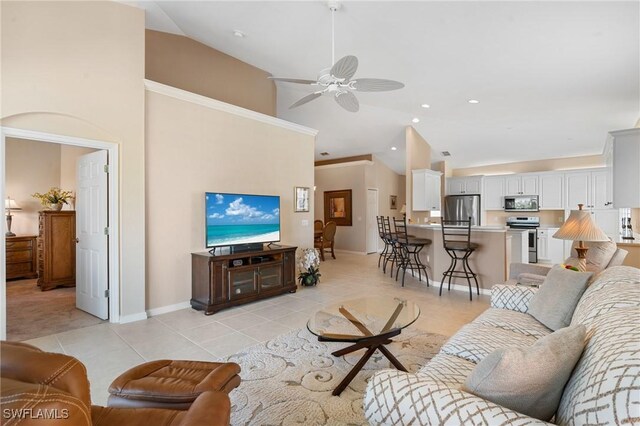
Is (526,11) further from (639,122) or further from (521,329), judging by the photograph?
(639,122)

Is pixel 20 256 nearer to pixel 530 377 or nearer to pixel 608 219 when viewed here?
pixel 530 377

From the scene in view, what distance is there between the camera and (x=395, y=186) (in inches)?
414

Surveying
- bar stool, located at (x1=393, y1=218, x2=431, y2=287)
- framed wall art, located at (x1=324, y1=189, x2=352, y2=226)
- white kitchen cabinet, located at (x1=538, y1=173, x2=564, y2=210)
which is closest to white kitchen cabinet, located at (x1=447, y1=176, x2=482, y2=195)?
white kitchen cabinet, located at (x1=538, y1=173, x2=564, y2=210)

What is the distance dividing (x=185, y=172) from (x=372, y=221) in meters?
6.46

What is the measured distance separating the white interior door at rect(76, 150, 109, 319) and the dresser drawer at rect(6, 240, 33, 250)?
2.84 m

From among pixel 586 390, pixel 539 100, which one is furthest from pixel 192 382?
pixel 539 100

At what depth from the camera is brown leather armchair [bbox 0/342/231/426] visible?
2.00 ft

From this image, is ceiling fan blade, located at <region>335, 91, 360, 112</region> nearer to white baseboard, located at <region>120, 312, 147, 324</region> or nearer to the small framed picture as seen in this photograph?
the small framed picture

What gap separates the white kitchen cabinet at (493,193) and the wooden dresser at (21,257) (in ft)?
33.7

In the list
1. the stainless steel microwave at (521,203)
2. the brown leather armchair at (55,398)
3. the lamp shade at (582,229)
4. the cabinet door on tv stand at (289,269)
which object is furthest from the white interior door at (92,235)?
the stainless steel microwave at (521,203)

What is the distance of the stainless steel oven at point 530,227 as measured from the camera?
7.39m

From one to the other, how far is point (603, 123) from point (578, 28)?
379 cm

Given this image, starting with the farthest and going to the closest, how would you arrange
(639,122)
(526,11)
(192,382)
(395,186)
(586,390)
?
1. (395,186)
2. (639,122)
3. (526,11)
4. (192,382)
5. (586,390)

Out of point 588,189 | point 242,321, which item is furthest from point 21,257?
point 588,189
